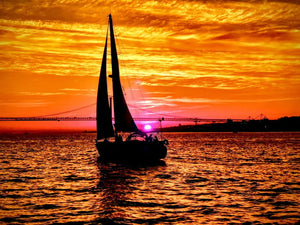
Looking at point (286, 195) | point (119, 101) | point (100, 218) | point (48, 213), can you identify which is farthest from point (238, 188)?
point (119, 101)

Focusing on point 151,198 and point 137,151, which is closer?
point 151,198

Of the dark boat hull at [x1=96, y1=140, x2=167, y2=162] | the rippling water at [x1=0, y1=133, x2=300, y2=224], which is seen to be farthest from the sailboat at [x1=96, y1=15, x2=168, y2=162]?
the rippling water at [x1=0, y1=133, x2=300, y2=224]

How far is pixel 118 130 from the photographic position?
4291 cm

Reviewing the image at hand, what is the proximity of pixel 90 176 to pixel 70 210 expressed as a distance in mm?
14348

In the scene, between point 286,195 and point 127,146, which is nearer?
point 286,195

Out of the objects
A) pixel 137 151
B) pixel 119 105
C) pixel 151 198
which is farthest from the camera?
pixel 119 105

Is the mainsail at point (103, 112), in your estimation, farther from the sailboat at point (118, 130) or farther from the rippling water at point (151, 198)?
the rippling water at point (151, 198)

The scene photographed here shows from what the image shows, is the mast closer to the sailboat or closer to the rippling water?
the sailboat

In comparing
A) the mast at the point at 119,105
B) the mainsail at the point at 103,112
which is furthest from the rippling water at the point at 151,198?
the mainsail at the point at 103,112

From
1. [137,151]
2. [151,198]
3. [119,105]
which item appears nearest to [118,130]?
[119,105]

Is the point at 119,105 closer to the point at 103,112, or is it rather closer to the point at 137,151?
the point at 103,112

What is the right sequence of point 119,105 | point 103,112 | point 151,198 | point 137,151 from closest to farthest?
point 151,198 < point 137,151 < point 119,105 < point 103,112

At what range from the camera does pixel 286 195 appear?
2325cm

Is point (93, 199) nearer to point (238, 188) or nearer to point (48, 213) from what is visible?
point (48, 213)
